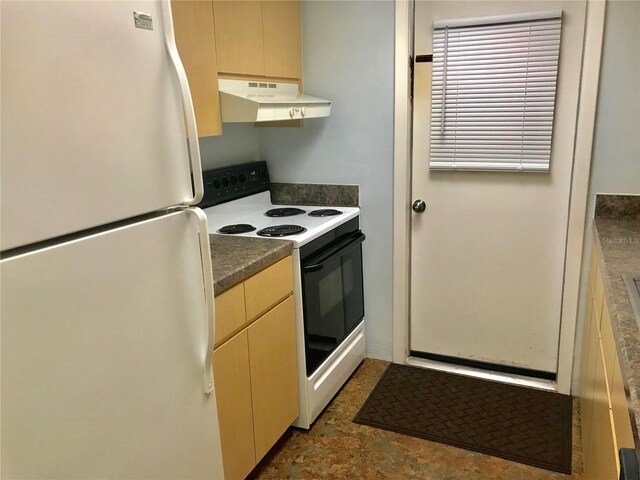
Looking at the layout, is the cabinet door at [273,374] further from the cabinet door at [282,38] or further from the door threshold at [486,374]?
the cabinet door at [282,38]

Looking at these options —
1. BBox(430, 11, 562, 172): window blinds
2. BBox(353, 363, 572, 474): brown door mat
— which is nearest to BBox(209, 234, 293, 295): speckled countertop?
BBox(353, 363, 572, 474): brown door mat

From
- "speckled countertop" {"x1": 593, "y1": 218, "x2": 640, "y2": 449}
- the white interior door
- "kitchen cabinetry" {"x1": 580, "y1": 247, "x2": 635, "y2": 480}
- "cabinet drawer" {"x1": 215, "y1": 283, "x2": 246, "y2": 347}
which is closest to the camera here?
"speckled countertop" {"x1": 593, "y1": 218, "x2": 640, "y2": 449}

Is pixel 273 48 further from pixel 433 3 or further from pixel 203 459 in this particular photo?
pixel 203 459

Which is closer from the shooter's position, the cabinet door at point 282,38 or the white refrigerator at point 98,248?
the white refrigerator at point 98,248

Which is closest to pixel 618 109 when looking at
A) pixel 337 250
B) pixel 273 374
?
pixel 337 250

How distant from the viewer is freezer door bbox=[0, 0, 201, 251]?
925 millimetres

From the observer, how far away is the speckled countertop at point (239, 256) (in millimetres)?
1800

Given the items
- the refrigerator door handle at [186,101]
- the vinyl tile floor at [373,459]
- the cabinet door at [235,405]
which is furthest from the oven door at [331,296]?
the refrigerator door handle at [186,101]

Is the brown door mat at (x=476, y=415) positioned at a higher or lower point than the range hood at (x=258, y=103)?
lower

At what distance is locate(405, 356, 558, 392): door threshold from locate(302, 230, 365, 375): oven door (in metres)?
0.46

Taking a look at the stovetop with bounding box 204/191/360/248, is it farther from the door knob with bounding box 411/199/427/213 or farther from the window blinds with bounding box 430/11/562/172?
the window blinds with bounding box 430/11/562/172

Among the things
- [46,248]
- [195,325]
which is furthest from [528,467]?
Answer: [46,248]

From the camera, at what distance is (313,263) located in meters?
2.35

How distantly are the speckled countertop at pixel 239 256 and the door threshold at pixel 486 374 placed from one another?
1270mm
